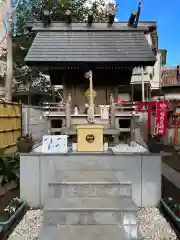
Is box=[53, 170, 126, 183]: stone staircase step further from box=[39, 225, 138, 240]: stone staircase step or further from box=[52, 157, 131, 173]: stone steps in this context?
box=[39, 225, 138, 240]: stone staircase step

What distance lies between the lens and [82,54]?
8773 mm

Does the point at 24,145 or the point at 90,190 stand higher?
the point at 24,145

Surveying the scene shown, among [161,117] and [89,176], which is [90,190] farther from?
[161,117]

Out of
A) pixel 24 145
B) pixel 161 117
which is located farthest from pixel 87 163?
pixel 161 117

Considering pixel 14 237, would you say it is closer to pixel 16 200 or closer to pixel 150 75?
pixel 16 200

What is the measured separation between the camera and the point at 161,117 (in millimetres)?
16016

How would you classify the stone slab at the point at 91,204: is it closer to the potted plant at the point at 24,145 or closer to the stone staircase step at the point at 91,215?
the stone staircase step at the point at 91,215

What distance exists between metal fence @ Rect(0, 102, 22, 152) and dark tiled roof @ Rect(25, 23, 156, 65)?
8.81 ft

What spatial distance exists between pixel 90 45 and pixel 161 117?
8.22m

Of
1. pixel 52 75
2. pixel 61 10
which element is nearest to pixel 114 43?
pixel 52 75

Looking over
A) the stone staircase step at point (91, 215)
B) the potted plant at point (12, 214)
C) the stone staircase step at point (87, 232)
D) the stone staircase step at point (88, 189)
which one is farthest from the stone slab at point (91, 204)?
the potted plant at point (12, 214)

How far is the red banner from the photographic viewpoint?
1575 centimetres

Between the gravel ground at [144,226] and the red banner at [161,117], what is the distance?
10.1 metres

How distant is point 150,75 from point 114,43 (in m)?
15.9
